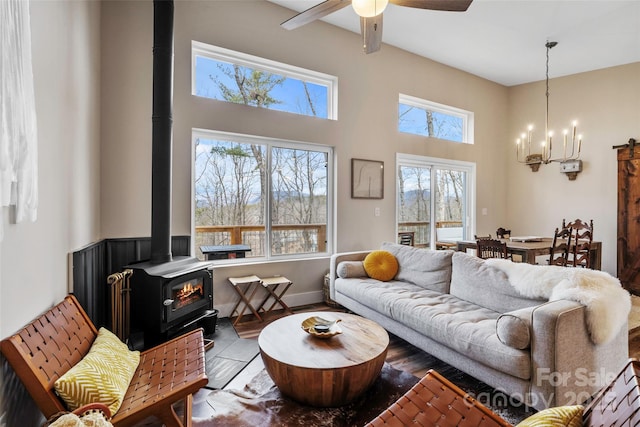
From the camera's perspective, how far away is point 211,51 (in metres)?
3.56

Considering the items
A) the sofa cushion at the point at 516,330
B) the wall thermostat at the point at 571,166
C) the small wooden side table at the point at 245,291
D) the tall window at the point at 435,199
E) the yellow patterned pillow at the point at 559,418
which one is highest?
the wall thermostat at the point at 571,166

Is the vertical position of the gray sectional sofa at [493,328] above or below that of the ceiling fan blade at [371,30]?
below

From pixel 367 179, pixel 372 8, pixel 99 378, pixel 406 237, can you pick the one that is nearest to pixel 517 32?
pixel 367 179

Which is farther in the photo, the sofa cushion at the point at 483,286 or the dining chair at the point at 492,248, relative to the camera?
the dining chair at the point at 492,248

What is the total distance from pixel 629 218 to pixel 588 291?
168 inches

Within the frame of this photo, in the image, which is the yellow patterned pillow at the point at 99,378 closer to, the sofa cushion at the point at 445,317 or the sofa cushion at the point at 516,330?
the sofa cushion at the point at 445,317

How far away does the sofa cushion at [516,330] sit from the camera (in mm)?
1812

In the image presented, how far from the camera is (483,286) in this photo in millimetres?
2623

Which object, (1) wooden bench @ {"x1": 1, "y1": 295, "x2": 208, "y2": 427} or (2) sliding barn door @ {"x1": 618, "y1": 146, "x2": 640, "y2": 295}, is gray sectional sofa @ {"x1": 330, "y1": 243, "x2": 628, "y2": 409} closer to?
(1) wooden bench @ {"x1": 1, "y1": 295, "x2": 208, "y2": 427}

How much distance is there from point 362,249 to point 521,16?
11.6 ft

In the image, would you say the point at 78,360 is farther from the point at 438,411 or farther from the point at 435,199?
the point at 435,199

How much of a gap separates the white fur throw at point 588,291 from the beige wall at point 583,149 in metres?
4.09

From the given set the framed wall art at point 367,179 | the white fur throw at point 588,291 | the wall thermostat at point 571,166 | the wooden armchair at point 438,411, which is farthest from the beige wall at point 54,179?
the wall thermostat at point 571,166

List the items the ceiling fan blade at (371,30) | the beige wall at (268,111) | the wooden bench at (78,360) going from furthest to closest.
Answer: the beige wall at (268,111), the ceiling fan blade at (371,30), the wooden bench at (78,360)
